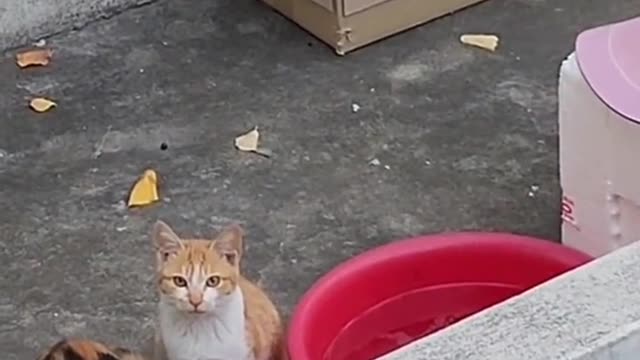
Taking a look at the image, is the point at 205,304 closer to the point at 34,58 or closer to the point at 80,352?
the point at 80,352

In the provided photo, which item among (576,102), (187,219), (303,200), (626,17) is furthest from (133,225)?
(626,17)

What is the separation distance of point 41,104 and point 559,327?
7.20ft

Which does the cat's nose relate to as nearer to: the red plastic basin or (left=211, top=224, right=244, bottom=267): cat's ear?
(left=211, top=224, right=244, bottom=267): cat's ear

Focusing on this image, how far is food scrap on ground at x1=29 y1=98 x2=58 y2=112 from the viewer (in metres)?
3.76

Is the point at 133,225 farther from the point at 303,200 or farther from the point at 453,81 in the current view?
the point at 453,81

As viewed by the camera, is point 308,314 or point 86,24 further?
point 86,24

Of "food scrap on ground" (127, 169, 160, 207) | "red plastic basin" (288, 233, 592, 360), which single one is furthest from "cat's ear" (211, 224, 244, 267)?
"food scrap on ground" (127, 169, 160, 207)

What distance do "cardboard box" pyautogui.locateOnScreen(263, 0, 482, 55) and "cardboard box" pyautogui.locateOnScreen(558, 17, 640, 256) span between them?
1.12 metres

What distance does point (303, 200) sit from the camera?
3.31 m

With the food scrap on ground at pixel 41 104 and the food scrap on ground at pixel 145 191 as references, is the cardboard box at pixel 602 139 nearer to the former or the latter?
the food scrap on ground at pixel 145 191

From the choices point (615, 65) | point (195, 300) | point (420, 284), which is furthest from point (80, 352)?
point (615, 65)

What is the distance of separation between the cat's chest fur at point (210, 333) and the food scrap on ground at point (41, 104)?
138 centimetres

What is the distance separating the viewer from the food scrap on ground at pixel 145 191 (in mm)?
3336

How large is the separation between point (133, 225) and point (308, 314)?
810 millimetres
